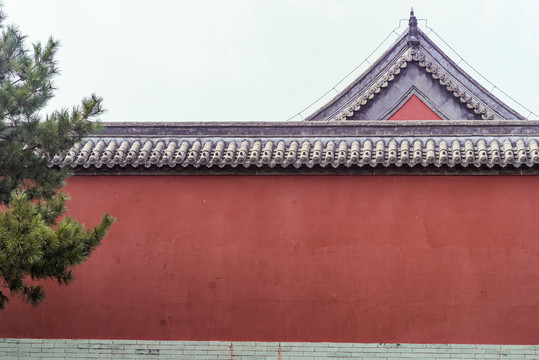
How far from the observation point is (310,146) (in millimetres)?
7910

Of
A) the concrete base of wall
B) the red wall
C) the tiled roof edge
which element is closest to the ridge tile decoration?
the tiled roof edge

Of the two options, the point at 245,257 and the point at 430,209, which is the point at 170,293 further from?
the point at 430,209

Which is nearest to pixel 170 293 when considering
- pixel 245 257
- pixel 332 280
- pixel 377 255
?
pixel 245 257

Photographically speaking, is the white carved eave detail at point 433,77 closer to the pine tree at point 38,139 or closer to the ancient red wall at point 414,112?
the ancient red wall at point 414,112

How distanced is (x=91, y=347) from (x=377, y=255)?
10.4ft

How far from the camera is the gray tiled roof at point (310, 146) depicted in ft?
24.9

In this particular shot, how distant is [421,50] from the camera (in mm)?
10672

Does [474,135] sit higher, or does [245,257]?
[474,135]

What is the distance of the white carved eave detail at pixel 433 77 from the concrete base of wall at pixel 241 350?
13.3 ft

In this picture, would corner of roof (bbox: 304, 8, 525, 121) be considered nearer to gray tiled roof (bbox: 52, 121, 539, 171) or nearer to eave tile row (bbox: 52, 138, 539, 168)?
gray tiled roof (bbox: 52, 121, 539, 171)

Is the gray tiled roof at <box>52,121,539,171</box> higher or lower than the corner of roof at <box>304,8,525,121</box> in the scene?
lower

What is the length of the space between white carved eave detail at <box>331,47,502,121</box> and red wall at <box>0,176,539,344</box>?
284cm

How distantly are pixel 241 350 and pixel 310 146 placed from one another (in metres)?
2.33

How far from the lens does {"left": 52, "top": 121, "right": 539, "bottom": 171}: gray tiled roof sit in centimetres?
759
